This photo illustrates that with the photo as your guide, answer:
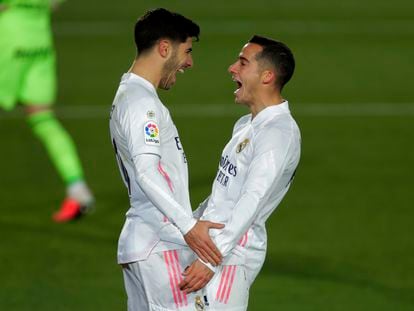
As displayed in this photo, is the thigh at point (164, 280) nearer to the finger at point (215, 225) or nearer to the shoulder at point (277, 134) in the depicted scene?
the finger at point (215, 225)

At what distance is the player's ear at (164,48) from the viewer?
19.7 ft

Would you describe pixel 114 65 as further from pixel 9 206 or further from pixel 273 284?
pixel 273 284

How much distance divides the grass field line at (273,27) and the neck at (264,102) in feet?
49.9

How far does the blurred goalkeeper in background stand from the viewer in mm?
10633

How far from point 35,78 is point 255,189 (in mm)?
5465

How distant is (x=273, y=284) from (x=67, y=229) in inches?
94.9

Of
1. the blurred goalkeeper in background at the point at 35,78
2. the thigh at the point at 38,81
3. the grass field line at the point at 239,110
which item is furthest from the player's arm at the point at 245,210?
the grass field line at the point at 239,110

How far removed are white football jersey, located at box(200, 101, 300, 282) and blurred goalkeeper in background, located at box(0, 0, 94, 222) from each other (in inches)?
182

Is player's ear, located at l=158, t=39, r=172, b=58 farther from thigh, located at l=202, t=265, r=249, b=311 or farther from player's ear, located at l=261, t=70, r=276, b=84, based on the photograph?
thigh, located at l=202, t=265, r=249, b=311

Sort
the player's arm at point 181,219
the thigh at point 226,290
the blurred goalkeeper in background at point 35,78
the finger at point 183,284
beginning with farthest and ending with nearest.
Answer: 1. the blurred goalkeeper in background at point 35,78
2. the thigh at point 226,290
3. the finger at point 183,284
4. the player's arm at point 181,219

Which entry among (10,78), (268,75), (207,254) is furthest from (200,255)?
(10,78)

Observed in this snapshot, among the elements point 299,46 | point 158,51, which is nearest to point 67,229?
point 158,51

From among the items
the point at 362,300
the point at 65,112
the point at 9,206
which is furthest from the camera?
the point at 65,112

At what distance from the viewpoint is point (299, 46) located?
2023 centimetres
